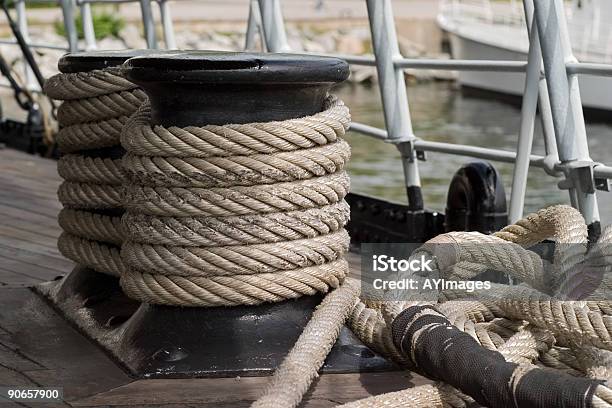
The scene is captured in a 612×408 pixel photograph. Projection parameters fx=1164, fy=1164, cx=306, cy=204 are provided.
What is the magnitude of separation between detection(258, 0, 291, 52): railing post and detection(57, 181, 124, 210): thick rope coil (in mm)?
1632

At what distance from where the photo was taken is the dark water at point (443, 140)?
416 inches

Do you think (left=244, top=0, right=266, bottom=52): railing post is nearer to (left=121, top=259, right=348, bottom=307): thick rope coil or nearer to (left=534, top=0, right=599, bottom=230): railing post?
(left=534, top=0, right=599, bottom=230): railing post

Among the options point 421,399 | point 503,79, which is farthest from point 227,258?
point 503,79

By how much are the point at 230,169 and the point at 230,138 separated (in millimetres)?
60

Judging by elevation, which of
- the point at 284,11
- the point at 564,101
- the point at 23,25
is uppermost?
the point at 564,101

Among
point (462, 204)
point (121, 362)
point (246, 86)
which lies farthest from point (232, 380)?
point (462, 204)

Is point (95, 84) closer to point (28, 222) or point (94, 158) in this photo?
point (94, 158)

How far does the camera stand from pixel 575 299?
7.50ft

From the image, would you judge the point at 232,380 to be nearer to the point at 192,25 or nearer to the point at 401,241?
the point at 401,241

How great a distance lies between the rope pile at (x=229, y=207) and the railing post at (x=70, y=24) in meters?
3.70

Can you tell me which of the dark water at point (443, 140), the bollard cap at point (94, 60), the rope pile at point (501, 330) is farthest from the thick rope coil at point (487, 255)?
the dark water at point (443, 140)

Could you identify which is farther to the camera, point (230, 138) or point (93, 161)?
point (93, 161)

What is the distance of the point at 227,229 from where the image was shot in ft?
7.45

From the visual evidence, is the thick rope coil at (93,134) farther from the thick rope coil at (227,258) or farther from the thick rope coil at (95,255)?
the thick rope coil at (227,258)
